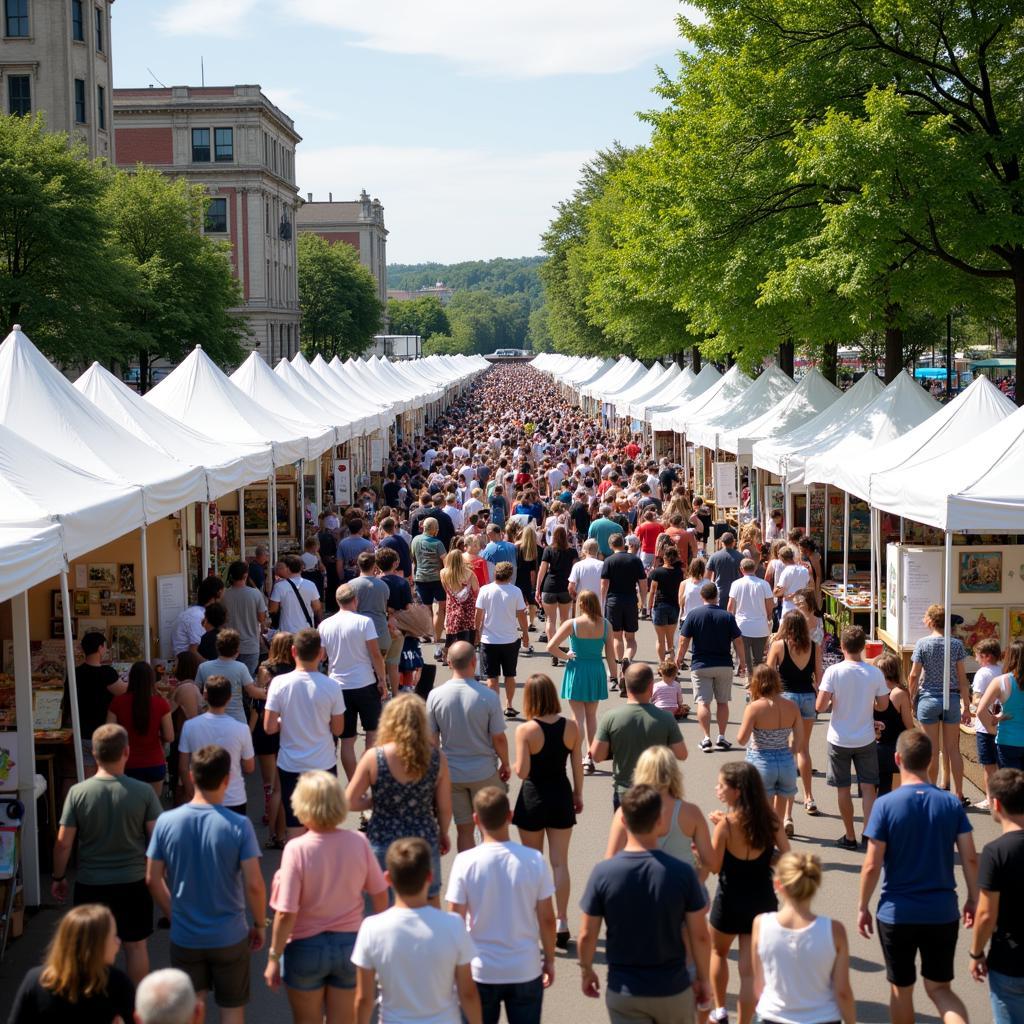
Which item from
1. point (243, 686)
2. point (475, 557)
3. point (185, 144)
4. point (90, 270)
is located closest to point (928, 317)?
point (90, 270)

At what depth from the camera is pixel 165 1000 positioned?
4.04 metres

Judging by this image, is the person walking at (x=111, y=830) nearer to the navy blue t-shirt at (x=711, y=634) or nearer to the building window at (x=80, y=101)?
the navy blue t-shirt at (x=711, y=634)

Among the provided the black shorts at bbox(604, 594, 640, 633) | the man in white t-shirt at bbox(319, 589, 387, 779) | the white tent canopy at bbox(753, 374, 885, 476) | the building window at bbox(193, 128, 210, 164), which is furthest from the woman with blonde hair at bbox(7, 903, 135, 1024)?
the building window at bbox(193, 128, 210, 164)

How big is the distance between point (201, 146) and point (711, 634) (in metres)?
88.7

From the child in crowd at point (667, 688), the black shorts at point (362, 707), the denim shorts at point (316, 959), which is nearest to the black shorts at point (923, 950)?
the denim shorts at point (316, 959)

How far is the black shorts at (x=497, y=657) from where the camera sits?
12.3 m

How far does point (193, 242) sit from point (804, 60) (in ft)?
138

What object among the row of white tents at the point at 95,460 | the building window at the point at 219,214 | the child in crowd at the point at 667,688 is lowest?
the child in crowd at the point at 667,688

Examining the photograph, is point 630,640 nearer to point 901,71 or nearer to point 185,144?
point 901,71

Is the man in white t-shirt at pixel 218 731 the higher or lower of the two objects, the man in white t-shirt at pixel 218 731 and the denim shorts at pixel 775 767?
the higher

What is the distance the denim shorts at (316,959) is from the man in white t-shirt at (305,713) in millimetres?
2482

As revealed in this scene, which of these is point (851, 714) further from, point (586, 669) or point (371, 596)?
point (371, 596)

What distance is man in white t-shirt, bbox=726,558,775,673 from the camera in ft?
41.2

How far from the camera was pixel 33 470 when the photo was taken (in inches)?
358
